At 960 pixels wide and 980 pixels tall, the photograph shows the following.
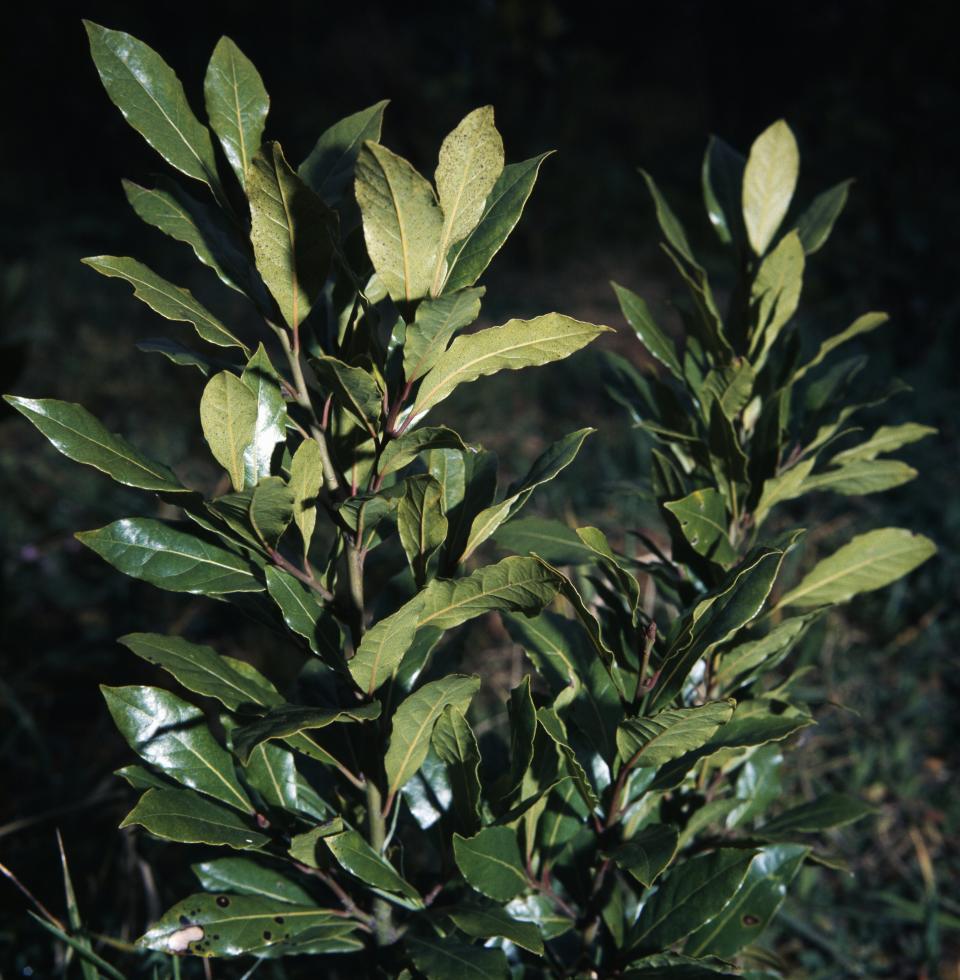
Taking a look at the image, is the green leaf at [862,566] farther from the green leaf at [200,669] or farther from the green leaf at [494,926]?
the green leaf at [200,669]

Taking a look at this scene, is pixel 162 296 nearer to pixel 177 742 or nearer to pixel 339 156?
pixel 339 156

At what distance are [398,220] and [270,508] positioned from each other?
0.65 ft

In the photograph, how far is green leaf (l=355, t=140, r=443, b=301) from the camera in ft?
1.80

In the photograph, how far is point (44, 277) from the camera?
200 inches

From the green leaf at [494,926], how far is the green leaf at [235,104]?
1.84ft

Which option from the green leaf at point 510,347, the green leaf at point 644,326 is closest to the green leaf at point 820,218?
the green leaf at point 644,326

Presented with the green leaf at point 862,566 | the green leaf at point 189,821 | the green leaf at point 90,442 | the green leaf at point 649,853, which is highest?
the green leaf at point 90,442

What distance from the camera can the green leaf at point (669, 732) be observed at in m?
0.65

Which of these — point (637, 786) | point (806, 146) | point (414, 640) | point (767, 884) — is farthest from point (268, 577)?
point (806, 146)

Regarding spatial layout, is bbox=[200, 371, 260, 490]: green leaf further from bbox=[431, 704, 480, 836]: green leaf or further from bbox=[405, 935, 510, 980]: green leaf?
bbox=[405, 935, 510, 980]: green leaf

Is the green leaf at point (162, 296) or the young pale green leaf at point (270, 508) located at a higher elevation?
the green leaf at point (162, 296)

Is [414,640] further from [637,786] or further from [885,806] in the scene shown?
[885,806]

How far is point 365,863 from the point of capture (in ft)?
2.30

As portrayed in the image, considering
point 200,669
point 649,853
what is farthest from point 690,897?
point 200,669
